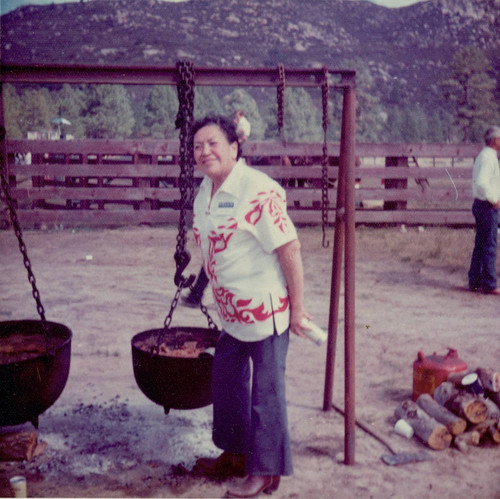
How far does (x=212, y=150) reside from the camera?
2.60 meters

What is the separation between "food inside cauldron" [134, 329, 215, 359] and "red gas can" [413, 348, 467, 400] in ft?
4.70

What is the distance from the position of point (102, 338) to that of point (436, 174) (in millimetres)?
8948

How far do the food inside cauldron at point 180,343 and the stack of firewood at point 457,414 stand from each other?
4.37 feet

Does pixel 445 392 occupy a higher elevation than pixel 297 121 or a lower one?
lower

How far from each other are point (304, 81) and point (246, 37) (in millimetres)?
96064

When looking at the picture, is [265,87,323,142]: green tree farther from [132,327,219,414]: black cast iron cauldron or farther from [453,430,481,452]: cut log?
[132,327,219,414]: black cast iron cauldron

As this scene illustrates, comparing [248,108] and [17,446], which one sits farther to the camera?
[248,108]

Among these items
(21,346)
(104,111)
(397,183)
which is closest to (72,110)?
(104,111)

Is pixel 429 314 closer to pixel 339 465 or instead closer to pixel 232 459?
pixel 339 465

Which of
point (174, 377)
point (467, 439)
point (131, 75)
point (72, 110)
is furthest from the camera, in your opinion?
point (72, 110)

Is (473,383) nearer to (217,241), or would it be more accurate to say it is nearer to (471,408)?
(471,408)

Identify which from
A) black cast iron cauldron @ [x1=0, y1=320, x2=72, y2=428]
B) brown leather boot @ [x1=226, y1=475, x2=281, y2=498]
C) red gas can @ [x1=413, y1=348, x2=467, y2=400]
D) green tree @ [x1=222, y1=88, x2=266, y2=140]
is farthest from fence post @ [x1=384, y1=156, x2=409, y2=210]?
green tree @ [x1=222, y1=88, x2=266, y2=140]

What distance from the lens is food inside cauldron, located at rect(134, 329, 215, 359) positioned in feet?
10.6

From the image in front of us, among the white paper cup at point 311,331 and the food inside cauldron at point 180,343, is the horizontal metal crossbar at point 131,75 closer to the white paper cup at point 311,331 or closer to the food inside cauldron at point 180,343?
the white paper cup at point 311,331
